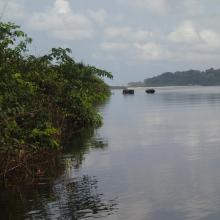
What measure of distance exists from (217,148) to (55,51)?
1249 cm

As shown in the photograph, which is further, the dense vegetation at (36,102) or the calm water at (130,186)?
the dense vegetation at (36,102)

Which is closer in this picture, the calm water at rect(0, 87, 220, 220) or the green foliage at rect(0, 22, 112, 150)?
the calm water at rect(0, 87, 220, 220)

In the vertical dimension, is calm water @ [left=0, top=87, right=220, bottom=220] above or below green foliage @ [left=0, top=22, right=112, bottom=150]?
below

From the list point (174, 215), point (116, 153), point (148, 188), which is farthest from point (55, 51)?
point (174, 215)

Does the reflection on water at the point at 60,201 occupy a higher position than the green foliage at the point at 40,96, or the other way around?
the green foliage at the point at 40,96

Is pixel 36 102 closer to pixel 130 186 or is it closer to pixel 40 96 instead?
pixel 40 96

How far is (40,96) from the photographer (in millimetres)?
30781

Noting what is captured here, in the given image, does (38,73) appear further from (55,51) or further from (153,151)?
(153,151)

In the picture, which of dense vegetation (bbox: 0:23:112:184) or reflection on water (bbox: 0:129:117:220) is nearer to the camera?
reflection on water (bbox: 0:129:117:220)

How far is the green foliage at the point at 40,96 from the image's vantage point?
2164 cm

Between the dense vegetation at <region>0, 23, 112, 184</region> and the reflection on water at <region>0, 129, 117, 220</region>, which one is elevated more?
the dense vegetation at <region>0, 23, 112, 184</region>

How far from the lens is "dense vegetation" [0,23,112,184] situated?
20.1 m

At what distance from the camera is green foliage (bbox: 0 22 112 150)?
21641mm

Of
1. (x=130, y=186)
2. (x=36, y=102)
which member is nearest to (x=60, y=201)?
(x=130, y=186)
